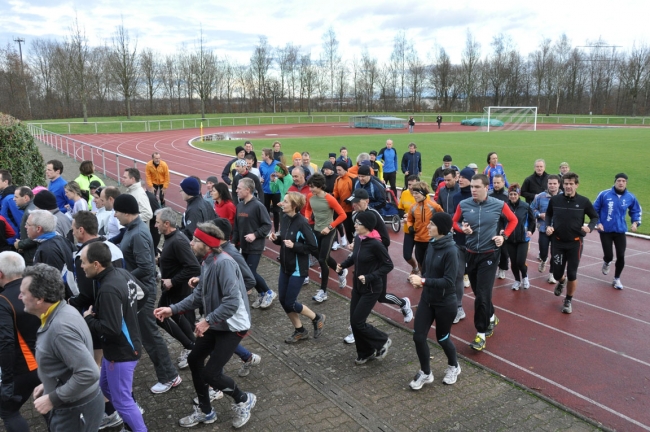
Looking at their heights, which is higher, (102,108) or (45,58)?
(45,58)

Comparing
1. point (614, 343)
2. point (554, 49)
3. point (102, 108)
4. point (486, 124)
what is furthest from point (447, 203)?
point (554, 49)

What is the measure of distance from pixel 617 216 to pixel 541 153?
22979 millimetres

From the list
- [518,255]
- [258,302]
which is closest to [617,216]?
[518,255]

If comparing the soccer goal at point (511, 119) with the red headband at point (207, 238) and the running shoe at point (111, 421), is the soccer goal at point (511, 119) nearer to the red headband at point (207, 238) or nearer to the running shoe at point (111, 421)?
the red headband at point (207, 238)

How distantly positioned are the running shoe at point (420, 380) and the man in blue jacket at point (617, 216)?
4563mm

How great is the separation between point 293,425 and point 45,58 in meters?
81.4

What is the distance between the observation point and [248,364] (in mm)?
5711

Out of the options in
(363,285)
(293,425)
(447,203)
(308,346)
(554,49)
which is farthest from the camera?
(554,49)

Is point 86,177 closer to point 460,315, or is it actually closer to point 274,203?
point 274,203

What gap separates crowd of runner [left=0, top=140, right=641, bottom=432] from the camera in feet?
11.6

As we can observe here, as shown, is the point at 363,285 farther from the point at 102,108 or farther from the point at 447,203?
the point at 102,108

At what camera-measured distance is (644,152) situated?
91.9 feet

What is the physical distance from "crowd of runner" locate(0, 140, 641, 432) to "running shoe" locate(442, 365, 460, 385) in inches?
0.6

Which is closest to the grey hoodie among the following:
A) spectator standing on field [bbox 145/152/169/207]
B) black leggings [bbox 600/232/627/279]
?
black leggings [bbox 600/232/627/279]
